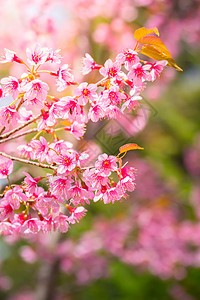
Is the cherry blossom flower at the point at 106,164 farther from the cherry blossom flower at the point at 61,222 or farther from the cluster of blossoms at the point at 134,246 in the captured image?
the cluster of blossoms at the point at 134,246

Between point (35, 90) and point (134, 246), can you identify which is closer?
point (35, 90)

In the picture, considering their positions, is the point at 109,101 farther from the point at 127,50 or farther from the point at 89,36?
the point at 89,36

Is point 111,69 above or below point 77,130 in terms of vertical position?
above

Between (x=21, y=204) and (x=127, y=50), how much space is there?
301mm

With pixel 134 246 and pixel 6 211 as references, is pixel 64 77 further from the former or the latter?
pixel 134 246

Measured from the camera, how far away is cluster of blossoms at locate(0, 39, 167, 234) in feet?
1.79

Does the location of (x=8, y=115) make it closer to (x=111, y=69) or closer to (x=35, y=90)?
(x=35, y=90)

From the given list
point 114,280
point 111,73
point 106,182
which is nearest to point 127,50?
point 111,73

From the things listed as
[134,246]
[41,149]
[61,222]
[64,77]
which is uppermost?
[64,77]

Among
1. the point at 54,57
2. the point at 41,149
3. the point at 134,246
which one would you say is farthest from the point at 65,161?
the point at 134,246

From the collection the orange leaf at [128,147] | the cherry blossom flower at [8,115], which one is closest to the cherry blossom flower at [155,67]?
the orange leaf at [128,147]

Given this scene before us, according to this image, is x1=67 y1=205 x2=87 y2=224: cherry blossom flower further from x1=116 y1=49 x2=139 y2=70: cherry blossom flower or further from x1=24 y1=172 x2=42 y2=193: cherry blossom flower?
x1=116 y1=49 x2=139 y2=70: cherry blossom flower

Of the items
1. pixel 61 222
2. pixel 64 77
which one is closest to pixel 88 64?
pixel 64 77

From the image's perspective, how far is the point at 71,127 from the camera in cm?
60
